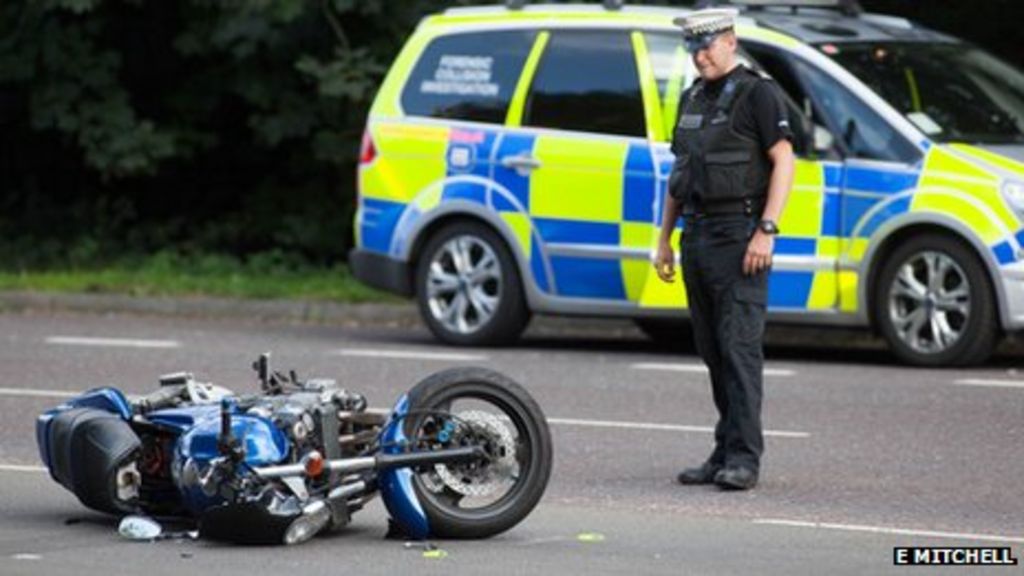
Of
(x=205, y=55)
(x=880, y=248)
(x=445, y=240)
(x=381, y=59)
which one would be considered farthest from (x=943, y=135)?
(x=205, y=55)

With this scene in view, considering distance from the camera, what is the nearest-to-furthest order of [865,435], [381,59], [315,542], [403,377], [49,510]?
1. [315,542]
2. [49,510]
3. [865,435]
4. [403,377]
5. [381,59]

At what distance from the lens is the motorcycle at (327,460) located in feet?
29.3

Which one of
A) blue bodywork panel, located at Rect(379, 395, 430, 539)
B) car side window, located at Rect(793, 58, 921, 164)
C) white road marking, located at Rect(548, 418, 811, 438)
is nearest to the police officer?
white road marking, located at Rect(548, 418, 811, 438)

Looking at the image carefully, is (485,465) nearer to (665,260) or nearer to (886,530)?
(886,530)

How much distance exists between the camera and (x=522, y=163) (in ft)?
51.3

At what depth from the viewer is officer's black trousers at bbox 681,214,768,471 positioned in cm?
1040

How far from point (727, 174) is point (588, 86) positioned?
17.6 feet

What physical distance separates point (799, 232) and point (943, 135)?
3.03 ft

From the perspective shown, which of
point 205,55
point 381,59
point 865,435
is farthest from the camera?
point 205,55

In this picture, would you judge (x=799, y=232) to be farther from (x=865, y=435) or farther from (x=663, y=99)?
(x=865, y=435)

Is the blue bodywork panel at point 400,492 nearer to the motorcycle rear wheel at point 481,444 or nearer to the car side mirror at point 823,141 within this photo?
the motorcycle rear wheel at point 481,444

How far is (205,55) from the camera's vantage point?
70.5ft

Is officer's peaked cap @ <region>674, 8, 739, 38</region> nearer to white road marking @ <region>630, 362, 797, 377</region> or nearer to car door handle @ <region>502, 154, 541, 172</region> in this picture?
white road marking @ <region>630, 362, 797, 377</region>

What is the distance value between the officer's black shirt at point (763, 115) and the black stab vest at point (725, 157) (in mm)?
17
